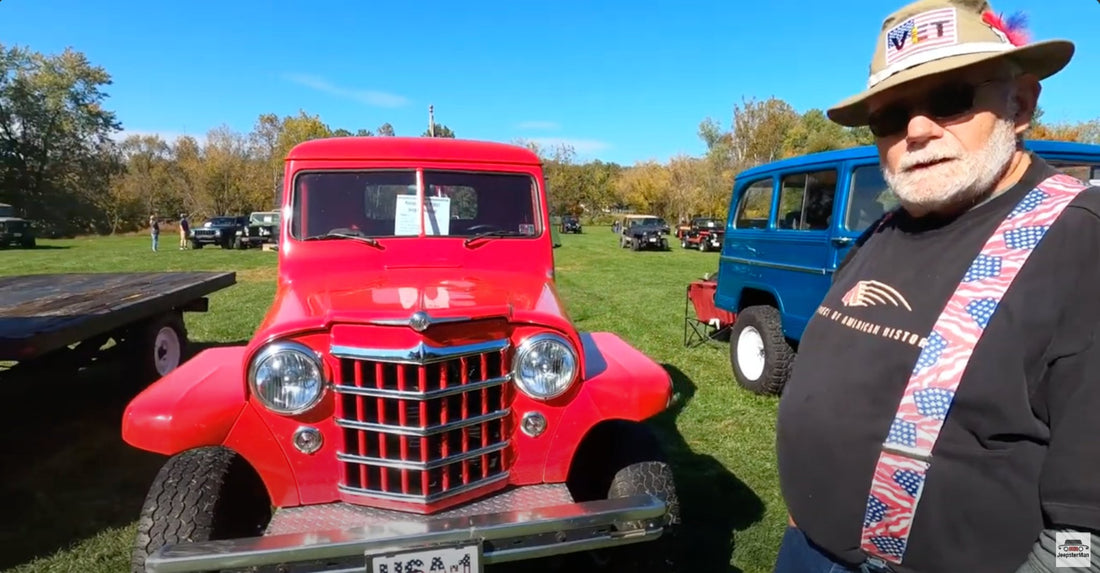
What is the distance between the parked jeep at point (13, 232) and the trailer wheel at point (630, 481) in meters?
33.5

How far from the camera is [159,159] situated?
58.0 metres

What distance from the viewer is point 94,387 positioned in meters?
6.43

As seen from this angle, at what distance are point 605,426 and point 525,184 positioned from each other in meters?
1.64

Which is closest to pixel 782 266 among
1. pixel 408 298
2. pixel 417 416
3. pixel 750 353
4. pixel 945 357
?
pixel 750 353

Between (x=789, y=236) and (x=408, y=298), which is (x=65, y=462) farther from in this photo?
(x=789, y=236)

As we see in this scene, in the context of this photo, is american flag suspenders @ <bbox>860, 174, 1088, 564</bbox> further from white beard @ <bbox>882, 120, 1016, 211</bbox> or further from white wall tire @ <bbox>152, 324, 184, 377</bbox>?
white wall tire @ <bbox>152, 324, 184, 377</bbox>

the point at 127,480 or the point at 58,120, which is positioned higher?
the point at 58,120

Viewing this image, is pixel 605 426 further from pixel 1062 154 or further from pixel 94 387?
pixel 94 387

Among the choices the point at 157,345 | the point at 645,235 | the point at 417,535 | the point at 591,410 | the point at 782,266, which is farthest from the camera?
the point at 645,235

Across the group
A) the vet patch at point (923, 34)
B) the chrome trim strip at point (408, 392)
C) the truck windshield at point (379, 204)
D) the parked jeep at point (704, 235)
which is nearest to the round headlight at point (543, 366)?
the chrome trim strip at point (408, 392)

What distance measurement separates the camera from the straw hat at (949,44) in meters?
1.31

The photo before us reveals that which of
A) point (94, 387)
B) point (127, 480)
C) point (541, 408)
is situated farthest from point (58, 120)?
point (541, 408)

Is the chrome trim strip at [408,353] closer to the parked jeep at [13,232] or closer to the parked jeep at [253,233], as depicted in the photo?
the parked jeep at [253,233]

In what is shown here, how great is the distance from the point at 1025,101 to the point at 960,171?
0.23 meters
